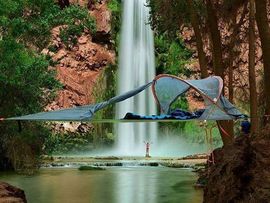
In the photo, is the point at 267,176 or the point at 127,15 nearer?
the point at 267,176

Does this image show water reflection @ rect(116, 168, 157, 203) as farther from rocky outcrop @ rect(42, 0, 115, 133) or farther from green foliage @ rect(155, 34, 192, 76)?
green foliage @ rect(155, 34, 192, 76)

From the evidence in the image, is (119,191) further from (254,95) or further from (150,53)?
(150,53)

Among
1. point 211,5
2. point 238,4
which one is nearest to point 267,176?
point 211,5

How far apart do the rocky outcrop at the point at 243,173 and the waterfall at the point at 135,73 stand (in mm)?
21398

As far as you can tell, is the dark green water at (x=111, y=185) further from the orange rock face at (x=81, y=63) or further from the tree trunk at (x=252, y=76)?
the orange rock face at (x=81, y=63)

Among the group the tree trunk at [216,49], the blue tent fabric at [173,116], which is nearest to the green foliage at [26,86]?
the tree trunk at [216,49]

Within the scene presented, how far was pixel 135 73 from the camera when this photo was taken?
32750mm

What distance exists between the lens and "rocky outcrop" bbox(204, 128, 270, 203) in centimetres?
633

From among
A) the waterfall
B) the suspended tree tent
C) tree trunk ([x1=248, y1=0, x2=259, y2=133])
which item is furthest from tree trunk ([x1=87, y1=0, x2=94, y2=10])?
the suspended tree tent

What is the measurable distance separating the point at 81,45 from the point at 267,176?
88.0 ft

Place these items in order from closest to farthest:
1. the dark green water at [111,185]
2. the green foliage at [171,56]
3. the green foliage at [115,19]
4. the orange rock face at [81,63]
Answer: the dark green water at [111,185] → the orange rock face at [81,63] → the green foliage at [171,56] → the green foliage at [115,19]

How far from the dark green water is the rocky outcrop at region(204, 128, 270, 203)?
12.5ft

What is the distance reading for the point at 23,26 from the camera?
1583 cm

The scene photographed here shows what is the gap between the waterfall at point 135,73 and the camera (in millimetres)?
30578
